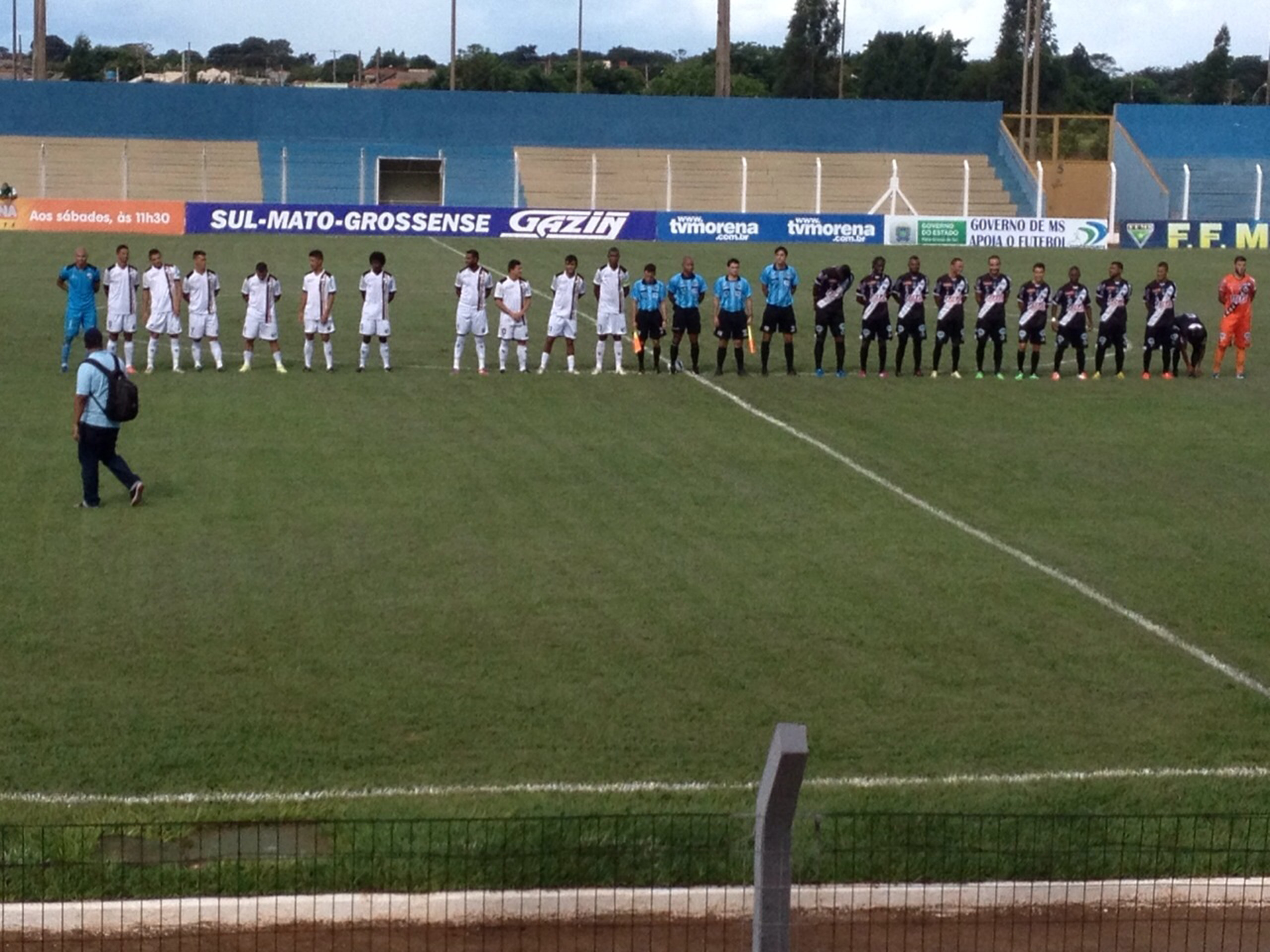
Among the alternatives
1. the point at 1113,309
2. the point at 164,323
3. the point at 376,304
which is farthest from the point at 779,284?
the point at 164,323

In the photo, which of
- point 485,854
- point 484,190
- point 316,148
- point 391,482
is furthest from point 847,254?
point 485,854

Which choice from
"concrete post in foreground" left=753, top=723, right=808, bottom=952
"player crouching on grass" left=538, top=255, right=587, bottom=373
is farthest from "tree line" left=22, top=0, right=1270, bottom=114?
"concrete post in foreground" left=753, top=723, right=808, bottom=952

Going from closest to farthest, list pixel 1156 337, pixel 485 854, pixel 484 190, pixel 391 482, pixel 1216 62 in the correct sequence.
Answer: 1. pixel 485 854
2. pixel 391 482
3. pixel 1156 337
4. pixel 484 190
5. pixel 1216 62

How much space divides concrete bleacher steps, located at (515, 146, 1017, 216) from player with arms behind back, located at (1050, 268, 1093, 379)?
3776 cm

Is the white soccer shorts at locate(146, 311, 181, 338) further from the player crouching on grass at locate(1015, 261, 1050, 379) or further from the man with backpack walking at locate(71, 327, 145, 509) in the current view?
the player crouching on grass at locate(1015, 261, 1050, 379)

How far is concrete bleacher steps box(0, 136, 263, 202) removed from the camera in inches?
2447

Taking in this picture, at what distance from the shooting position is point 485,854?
26.8ft

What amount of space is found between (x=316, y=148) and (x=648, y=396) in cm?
4702

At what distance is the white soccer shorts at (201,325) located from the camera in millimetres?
25344

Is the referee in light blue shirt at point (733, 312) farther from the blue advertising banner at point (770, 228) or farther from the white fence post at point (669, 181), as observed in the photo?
the white fence post at point (669, 181)

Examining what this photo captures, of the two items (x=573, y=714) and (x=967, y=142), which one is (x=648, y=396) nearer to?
(x=573, y=714)

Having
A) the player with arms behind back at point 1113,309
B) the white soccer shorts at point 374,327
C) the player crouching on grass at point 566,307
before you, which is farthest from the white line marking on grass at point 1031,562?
the player with arms behind back at point 1113,309

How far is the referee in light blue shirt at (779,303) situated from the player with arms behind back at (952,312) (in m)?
2.10

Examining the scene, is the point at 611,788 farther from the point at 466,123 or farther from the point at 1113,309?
the point at 466,123
